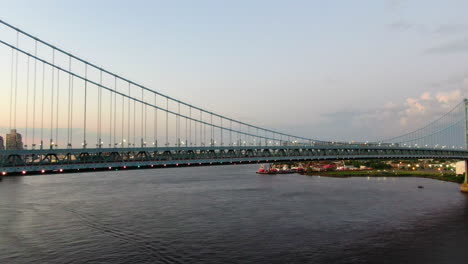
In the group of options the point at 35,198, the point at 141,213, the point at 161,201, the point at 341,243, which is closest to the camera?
the point at 341,243

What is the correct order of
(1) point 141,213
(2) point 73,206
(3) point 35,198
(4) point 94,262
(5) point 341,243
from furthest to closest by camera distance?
(3) point 35,198
(2) point 73,206
(1) point 141,213
(5) point 341,243
(4) point 94,262

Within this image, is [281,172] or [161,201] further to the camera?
[281,172]

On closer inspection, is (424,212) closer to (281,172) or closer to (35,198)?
(35,198)

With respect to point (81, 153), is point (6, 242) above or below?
below

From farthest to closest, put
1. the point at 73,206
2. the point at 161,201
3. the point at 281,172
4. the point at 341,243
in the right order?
the point at 281,172 < the point at 161,201 < the point at 73,206 < the point at 341,243

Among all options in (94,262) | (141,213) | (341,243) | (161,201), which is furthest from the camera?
(161,201)

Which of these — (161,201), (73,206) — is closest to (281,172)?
(161,201)

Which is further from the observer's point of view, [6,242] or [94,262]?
[6,242]

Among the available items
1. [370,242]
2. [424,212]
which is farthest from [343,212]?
[370,242]

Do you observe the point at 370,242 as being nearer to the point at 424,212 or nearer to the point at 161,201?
the point at 424,212
